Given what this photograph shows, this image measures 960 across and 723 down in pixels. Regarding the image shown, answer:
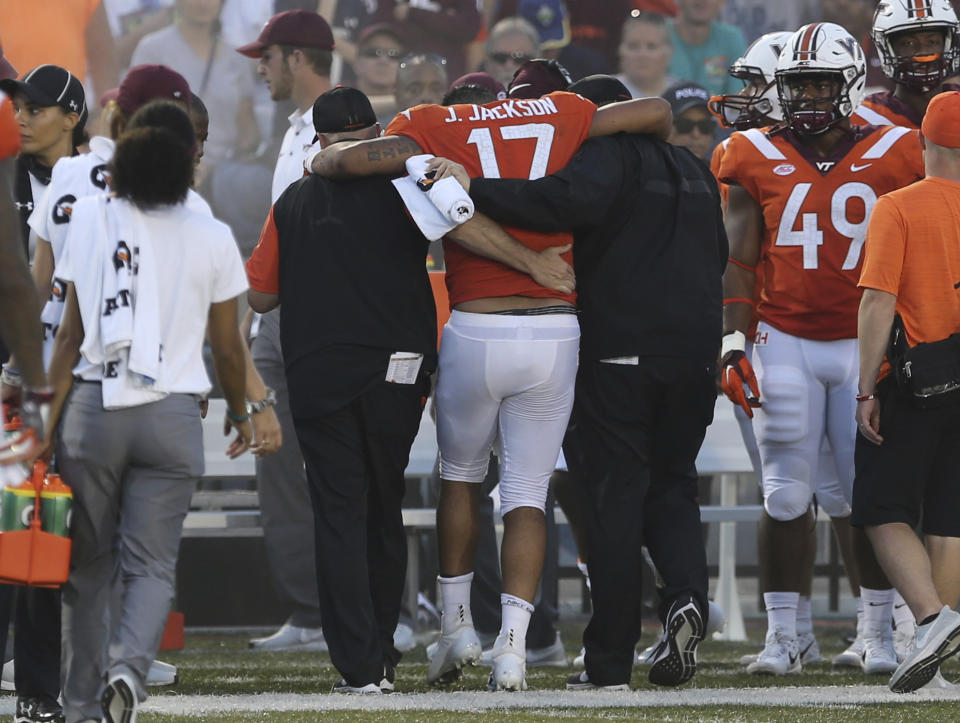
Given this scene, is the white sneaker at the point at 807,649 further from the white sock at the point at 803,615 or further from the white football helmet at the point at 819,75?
the white football helmet at the point at 819,75

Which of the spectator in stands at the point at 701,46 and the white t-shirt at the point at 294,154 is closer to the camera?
the white t-shirt at the point at 294,154

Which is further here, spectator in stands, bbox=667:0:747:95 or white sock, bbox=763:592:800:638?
spectator in stands, bbox=667:0:747:95

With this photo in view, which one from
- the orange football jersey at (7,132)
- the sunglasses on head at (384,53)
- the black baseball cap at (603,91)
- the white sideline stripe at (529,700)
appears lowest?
the white sideline stripe at (529,700)

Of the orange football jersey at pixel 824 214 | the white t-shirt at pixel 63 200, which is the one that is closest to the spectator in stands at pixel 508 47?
the orange football jersey at pixel 824 214

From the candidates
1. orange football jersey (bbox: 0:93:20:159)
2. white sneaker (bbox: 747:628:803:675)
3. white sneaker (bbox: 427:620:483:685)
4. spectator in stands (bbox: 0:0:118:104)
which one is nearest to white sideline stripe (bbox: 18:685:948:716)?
white sneaker (bbox: 427:620:483:685)

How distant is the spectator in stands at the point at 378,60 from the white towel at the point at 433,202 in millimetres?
3907

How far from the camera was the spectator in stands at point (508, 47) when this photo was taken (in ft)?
29.3

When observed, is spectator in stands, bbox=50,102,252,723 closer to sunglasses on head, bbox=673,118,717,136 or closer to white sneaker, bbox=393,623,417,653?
white sneaker, bbox=393,623,417,653

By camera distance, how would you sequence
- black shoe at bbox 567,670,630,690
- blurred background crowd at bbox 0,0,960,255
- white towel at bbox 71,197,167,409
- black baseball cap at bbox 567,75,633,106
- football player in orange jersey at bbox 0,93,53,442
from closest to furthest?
football player in orange jersey at bbox 0,93,53,442, white towel at bbox 71,197,167,409, black shoe at bbox 567,670,630,690, black baseball cap at bbox 567,75,633,106, blurred background crowd at bbox 0,0,960,255

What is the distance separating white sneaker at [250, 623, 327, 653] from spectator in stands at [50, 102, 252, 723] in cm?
282

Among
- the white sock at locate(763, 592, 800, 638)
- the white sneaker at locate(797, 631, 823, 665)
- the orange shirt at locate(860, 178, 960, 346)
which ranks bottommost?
the white sneaker at locate(797, 631, 823, 665)

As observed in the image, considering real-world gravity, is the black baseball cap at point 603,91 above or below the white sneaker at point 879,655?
above

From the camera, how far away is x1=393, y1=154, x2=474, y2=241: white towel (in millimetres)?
5020

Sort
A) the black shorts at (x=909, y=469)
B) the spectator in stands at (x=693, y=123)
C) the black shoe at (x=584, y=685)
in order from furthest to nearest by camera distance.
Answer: the spectator in stands at (x=693, y=123), the black shorts at (x=909, y=469), the black shoe at (x=584, y=685)
